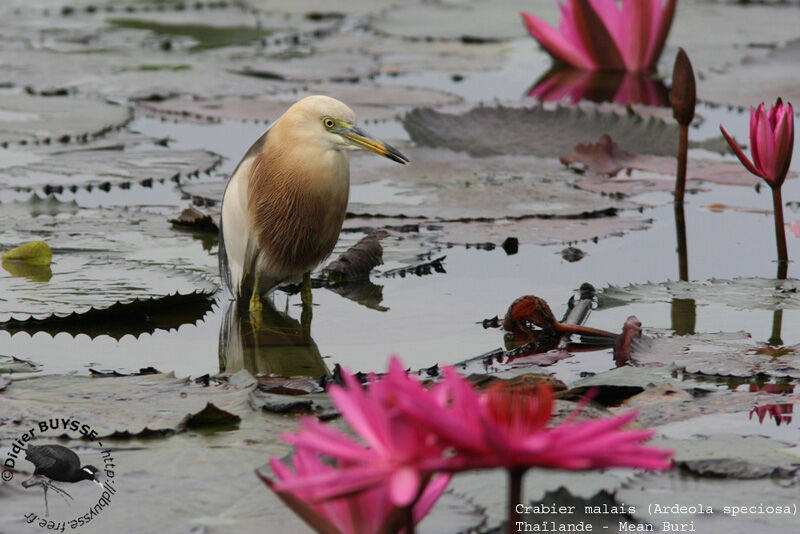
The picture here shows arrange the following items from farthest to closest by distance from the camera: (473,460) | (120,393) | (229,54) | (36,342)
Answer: (229,54) → (36,342) → (120,393) → (473,460)

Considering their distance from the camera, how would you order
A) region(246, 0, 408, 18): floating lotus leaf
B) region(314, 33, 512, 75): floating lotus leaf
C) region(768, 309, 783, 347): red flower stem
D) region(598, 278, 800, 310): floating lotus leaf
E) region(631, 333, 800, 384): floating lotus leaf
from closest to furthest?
region(631, 333, 800, 384): floating lotus leaf < region(768, 309, 783, 347): red flower stem < region(598, 278, 800, 310): floating lotus leaf < region(314, 33, 512, 75): floating lotus leaf < region(246, 0, 408, 18): floating lotus leaf

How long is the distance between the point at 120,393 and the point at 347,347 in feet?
2.40

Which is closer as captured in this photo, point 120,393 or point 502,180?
point 120,393

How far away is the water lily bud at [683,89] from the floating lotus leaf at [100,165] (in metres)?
1.79

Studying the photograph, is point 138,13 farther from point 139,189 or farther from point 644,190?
point 644,190

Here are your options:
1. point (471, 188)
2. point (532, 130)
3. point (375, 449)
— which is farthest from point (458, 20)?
point (375, 449)

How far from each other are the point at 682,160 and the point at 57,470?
2358 millimetres

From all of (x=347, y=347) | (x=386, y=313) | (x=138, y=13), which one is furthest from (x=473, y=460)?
(x=138, y=13)

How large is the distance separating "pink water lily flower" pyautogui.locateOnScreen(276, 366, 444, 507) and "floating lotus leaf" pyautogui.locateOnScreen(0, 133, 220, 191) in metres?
3.10

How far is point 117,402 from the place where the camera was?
1992mm

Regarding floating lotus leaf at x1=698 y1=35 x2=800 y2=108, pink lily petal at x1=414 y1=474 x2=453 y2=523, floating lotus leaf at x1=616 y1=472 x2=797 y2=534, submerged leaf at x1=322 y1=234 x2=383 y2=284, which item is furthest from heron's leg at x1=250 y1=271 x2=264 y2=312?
floating lotus leaf at x1=698 y1=35 x2=800 y2=108

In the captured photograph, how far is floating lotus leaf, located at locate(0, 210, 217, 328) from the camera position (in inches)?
109

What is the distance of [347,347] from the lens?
8.67 ft

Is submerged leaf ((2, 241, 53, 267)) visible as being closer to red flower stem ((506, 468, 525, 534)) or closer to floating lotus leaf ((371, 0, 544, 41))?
red flower stem ((506, 468, 525, 534))
